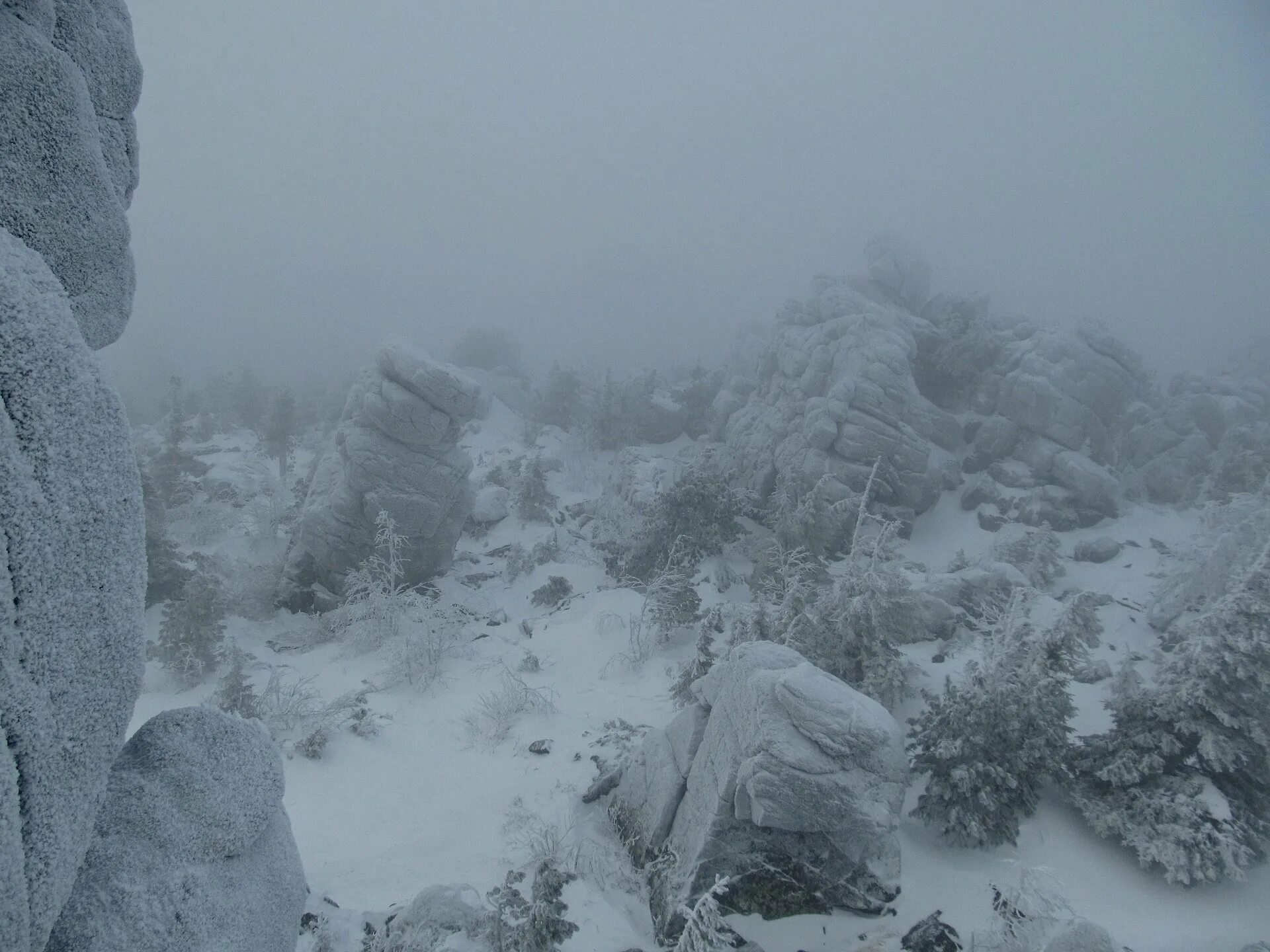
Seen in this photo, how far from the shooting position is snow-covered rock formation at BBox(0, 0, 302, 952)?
2.36 meters

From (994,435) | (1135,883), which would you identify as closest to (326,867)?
(1135,883)

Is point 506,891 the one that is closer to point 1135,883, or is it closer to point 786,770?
point 786,770

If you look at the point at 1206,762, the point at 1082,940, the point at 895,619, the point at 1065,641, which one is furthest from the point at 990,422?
the point at 1082,940

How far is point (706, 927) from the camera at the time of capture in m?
5.86

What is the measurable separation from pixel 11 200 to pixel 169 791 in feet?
11.3

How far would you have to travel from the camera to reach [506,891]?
275 inches

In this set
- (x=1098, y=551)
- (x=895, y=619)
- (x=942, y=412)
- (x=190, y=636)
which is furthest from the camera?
(x=942, y=412)

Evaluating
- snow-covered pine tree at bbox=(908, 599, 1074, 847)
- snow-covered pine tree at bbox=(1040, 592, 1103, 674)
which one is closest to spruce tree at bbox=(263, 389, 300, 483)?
snow-covered pine tree at bbox=(908, 599, 1074, 847)

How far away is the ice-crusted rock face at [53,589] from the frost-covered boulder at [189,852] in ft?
1.47

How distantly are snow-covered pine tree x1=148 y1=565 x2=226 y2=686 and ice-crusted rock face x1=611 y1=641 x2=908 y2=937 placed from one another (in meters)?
13.1

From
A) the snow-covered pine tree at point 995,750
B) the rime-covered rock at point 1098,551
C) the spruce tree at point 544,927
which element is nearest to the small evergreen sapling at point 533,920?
the spruce tree at point 544,927

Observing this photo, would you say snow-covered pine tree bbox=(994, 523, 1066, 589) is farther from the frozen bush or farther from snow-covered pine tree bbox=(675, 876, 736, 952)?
snow-covered pine tree bbox=(675, 876, 736, 952)

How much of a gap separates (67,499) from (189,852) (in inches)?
95.5

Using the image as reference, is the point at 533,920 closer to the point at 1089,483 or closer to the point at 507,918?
the point at 507,918
